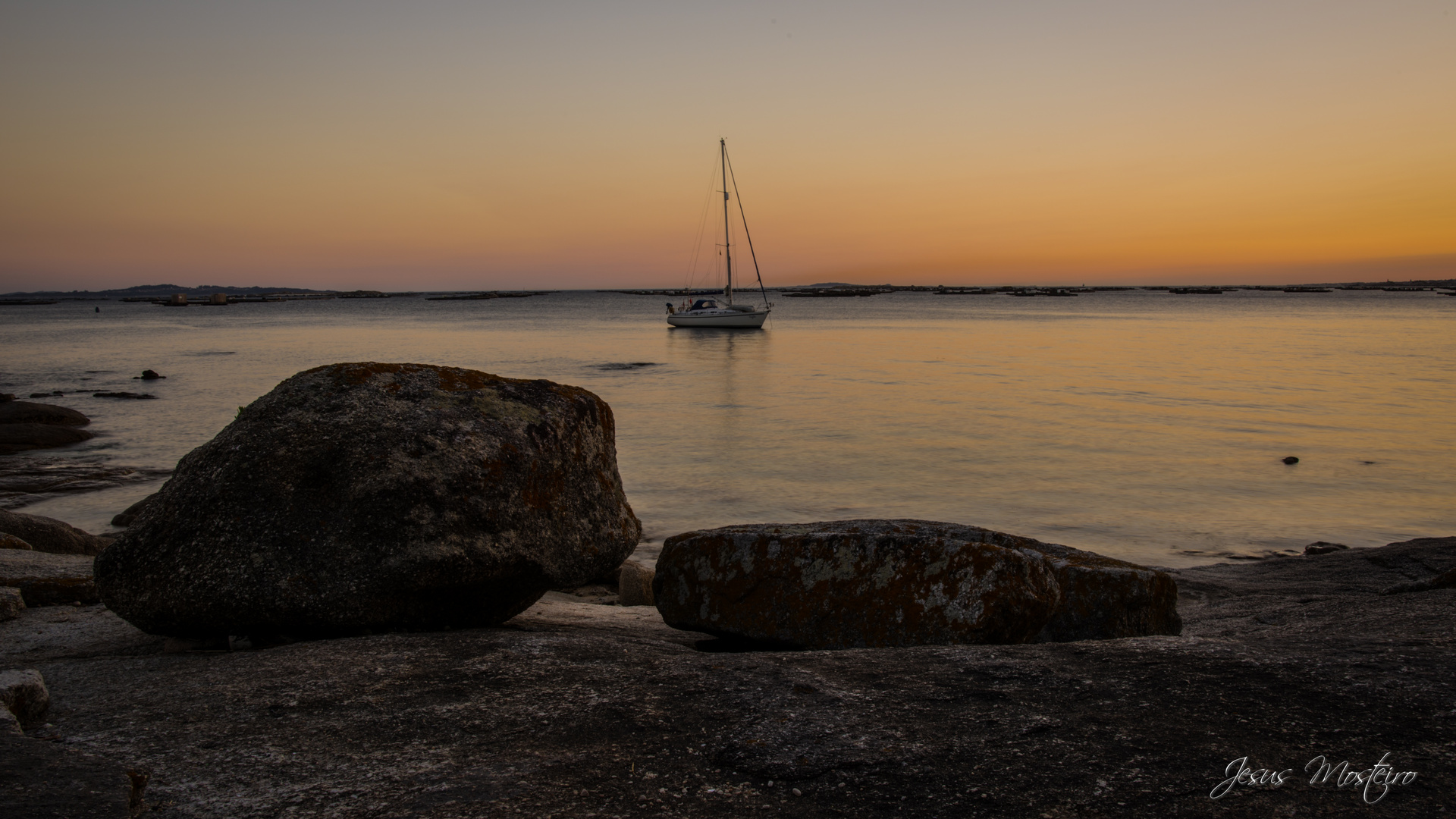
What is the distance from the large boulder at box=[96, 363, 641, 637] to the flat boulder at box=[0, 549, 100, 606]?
1.30 metres

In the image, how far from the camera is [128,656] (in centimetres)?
394

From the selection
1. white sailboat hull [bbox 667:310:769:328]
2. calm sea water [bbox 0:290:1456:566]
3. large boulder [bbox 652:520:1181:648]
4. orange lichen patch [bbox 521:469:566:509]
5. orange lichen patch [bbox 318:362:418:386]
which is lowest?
calm sea water [bbox 0:290:1456:566]

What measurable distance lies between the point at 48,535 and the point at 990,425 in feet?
55.3

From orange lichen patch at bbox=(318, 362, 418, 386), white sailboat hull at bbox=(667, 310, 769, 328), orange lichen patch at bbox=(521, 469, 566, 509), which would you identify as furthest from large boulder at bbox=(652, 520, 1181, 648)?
white sailboat hull at bbox=(667, 310, 769, 328)

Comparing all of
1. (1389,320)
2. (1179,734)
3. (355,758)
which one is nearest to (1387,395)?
(1179,734)

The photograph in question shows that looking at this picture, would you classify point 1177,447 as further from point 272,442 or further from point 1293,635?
point 272,442

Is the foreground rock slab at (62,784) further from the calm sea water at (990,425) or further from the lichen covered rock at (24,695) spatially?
the calm sea water at (990,425)

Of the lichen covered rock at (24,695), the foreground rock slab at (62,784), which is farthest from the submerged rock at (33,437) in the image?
the foreground rock slab at (62,784)

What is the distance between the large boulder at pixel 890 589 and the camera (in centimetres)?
414

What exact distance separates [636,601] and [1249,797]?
5281mm

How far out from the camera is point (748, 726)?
2832 millimetres

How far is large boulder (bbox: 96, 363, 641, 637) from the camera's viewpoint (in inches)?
161

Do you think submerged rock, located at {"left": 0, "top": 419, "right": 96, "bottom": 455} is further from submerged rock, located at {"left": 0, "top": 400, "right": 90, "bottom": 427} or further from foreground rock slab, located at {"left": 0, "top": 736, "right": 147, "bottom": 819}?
foreground rock slab, located at {"left": 0, "top": 736, "right": 147, "bottom": 819}

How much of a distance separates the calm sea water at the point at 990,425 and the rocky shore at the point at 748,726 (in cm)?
655
